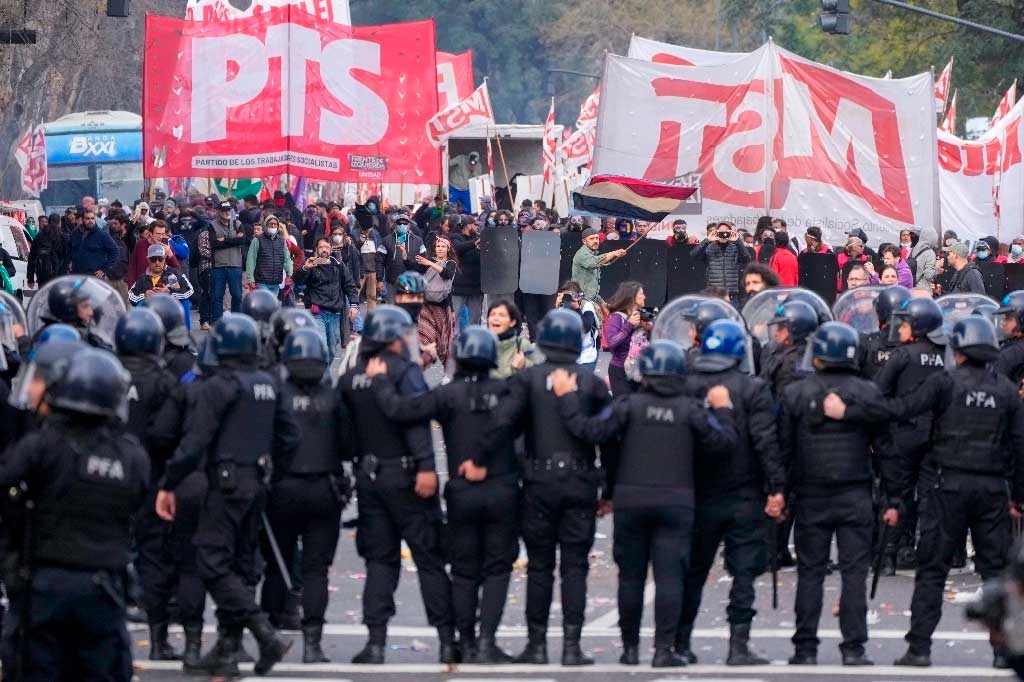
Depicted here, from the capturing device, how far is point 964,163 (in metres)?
32.9

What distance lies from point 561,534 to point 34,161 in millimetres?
32463

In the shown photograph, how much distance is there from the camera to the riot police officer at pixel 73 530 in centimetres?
745

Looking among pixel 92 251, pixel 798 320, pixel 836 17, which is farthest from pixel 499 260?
pixel 798 320

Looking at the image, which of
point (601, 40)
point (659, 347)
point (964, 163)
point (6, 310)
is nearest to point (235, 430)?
point (659, 347)

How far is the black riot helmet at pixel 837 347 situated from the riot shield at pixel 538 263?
14.0 m

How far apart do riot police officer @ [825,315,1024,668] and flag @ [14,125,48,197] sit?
32378 millimetres

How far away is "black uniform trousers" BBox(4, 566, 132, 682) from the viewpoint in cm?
744

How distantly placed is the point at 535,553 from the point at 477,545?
Answer: 303 mm

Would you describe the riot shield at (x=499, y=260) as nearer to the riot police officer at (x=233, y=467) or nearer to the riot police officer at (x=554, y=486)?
the riot police officer at (x=554, y=486)

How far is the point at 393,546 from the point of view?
10.0 m

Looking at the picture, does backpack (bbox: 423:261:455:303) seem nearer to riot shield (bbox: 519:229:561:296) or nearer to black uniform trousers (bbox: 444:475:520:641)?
riot shield (bbox: 519:229:561:296)

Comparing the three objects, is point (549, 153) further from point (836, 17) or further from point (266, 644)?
point (266, 644)

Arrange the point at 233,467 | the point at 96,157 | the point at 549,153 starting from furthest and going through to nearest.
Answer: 1. the point at 96,157
2. the point at 549,153
3. the point at 233,467

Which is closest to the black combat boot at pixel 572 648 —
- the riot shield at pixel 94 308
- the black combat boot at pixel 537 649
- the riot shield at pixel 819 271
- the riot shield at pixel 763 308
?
the black combat boot at pixel 537 649
